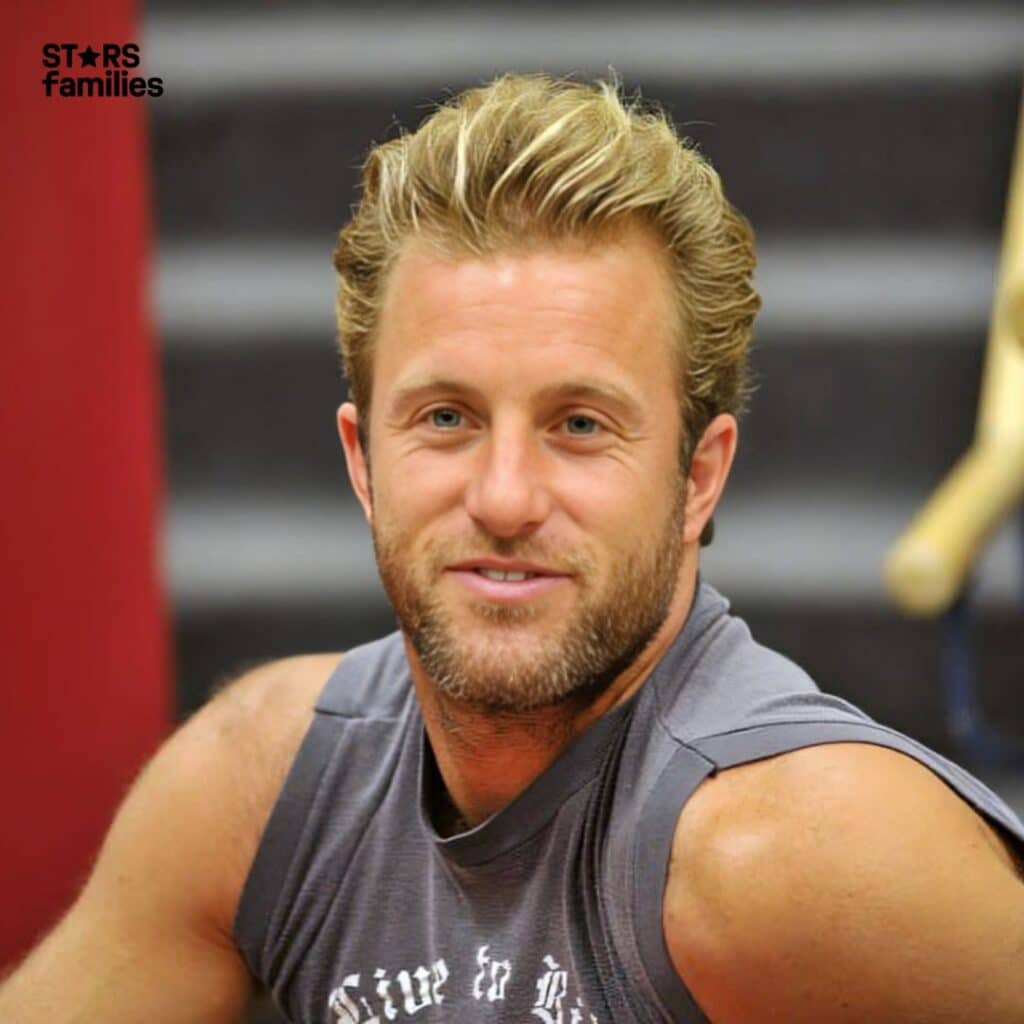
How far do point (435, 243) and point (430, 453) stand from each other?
0.14 meters

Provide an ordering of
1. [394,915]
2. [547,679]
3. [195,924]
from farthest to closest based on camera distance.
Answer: [195,924] < [394,915] < [547,679]

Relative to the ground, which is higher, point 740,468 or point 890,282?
point 890,282

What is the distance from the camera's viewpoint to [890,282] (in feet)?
7.66

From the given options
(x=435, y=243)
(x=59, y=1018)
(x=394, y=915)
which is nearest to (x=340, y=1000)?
(x=394, y=915)

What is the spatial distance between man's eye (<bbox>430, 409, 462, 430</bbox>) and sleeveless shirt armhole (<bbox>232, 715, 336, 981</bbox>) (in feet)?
0.97

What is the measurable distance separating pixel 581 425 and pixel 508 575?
0.35 ft

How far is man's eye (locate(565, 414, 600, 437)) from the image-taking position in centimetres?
118

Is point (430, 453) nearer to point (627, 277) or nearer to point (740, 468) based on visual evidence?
point (627, 277)

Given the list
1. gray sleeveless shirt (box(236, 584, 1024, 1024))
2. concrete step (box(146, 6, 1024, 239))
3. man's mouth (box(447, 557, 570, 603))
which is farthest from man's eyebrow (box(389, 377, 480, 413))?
concrete step (box(146, 6, 1024, 239))

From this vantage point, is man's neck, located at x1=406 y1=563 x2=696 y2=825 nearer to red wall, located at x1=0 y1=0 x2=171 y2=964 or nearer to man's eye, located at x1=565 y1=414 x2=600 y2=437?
man's eye, located at x1=565 y1=414 x2=600 y2=437

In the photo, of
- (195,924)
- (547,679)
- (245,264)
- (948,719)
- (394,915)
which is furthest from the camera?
(245,264)

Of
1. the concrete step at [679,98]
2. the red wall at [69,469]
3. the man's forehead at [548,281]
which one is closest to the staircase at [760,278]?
the concrete step at [679,98]

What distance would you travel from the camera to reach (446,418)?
46.9 inches

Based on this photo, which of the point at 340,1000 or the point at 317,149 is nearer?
the point at 340,1000
